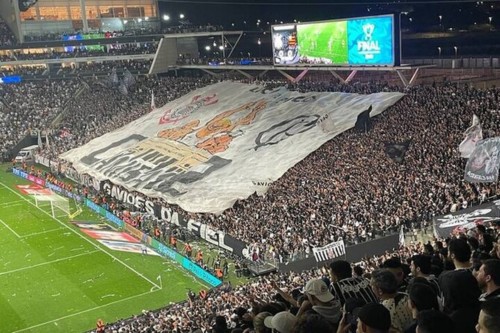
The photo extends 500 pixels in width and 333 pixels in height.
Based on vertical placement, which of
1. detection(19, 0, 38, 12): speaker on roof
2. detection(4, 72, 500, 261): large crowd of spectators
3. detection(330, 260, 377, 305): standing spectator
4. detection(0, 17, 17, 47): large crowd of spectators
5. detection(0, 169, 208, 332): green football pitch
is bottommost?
detection(0, 169, 208, 332): green football pitch

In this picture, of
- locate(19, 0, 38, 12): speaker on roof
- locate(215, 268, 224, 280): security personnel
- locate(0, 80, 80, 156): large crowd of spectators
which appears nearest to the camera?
locate(215, 268, 224, 280): security personnel

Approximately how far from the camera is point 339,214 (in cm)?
2456

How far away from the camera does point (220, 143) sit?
37000mm

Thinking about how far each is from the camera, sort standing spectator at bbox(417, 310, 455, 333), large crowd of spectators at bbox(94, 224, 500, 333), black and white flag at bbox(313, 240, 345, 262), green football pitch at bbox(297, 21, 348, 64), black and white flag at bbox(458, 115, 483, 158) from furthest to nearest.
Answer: green football pitch at bbox(297, 21, 348, 64) → black and white flag at bbox(458, 115, 483, 158) → black and white flag at bbox(313, 240, 345, 262) → large crowd of spectators at bbox(94, 224, 500, 333) → standing spectator at bbox(417, 310, 455, 333)

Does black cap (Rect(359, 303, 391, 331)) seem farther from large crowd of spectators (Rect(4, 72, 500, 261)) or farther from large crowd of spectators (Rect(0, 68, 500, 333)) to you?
large crowd of spectators (Rect(4, 72, 500, 261))

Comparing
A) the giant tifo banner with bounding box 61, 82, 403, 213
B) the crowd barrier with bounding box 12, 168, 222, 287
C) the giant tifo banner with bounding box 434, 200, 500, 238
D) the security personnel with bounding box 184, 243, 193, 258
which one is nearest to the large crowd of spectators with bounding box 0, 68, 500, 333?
the giant tifo banner with bounding box 61, 82, 403, 213

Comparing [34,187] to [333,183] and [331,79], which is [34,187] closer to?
[331,79]

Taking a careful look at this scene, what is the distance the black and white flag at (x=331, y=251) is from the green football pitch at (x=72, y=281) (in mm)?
→ 5817

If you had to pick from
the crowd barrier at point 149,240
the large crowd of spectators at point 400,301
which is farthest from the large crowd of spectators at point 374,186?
the large crowd of spectators at point 400,301

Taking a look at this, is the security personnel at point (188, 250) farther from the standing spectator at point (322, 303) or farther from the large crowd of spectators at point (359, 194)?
the standing spectator at point (322, 303)

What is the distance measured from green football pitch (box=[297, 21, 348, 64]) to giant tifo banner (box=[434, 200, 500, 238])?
19.8m

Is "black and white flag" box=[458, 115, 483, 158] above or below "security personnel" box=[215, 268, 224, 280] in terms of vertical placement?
above

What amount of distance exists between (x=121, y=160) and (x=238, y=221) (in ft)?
48.5

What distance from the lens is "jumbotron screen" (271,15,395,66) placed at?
34.3 m
